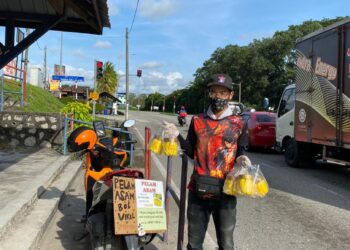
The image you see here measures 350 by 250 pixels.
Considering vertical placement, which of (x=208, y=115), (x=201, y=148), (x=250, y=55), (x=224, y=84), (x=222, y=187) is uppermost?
(x=250, y=55)

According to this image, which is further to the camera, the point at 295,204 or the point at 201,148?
the point at 295,204

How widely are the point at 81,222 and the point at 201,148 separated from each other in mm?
3056

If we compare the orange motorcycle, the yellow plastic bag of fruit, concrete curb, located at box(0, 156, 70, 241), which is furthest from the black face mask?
concrete curb, located at box(0, 156, 70, 241)

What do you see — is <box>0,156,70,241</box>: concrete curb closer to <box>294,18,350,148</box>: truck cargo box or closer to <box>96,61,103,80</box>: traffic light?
<box>294,18,350,148</box>: truck cargo box

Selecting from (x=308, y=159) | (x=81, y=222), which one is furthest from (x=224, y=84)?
(x=308, y=159)

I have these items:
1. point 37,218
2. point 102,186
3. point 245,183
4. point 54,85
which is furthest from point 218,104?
point 54,85

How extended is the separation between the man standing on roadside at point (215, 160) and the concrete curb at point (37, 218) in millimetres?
2103

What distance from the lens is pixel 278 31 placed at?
267 feet

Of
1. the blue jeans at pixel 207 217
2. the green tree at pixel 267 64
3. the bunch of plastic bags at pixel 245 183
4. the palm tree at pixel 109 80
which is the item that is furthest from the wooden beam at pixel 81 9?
the green tree at pixel 267 64

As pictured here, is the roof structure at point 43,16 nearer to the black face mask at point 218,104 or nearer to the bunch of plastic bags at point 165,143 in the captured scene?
the bunch of plastic bags at point 165,143

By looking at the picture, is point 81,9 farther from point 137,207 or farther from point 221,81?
point 221,81

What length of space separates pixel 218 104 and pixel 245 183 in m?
0.69

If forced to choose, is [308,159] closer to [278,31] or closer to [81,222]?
[81,222]

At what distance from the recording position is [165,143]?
3875mm
